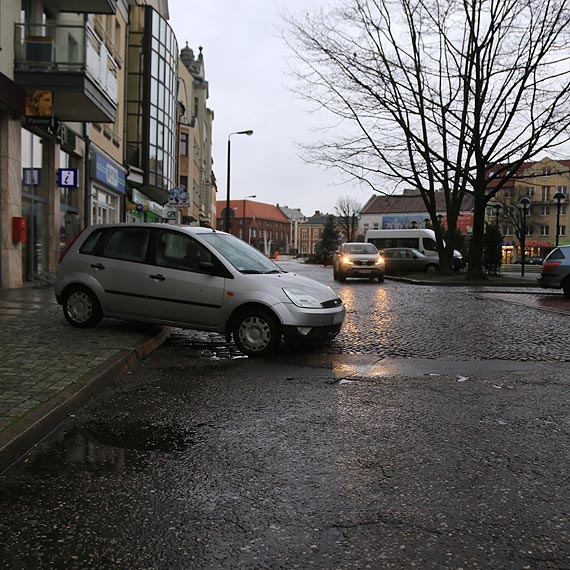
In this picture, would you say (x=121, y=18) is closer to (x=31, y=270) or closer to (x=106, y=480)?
(x=31, y=270)

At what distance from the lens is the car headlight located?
7.45m

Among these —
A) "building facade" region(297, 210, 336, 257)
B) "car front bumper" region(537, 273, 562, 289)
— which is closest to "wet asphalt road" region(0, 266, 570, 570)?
"car front bumper" region(537, 273, 562, 289)

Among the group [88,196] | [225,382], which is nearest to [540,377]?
[225,382]

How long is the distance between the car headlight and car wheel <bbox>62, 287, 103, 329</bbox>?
9.21ft

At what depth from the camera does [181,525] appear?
288 centimetres

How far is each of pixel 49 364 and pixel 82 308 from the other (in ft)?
8.85

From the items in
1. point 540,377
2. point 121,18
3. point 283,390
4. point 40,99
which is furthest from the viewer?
point 121,18

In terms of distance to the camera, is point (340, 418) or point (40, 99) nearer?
point (340, 418)

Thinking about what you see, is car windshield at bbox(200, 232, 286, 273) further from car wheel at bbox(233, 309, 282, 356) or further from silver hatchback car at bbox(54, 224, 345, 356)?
car wheel at bbox(233, 309, 282, 356)

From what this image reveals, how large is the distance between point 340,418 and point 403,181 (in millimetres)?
24012

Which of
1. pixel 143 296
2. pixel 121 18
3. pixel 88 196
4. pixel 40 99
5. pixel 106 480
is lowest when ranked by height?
pixel 106 480

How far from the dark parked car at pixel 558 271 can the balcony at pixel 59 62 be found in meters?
13.1

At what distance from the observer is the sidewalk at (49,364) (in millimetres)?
4156

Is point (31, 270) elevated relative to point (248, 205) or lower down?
lower down
